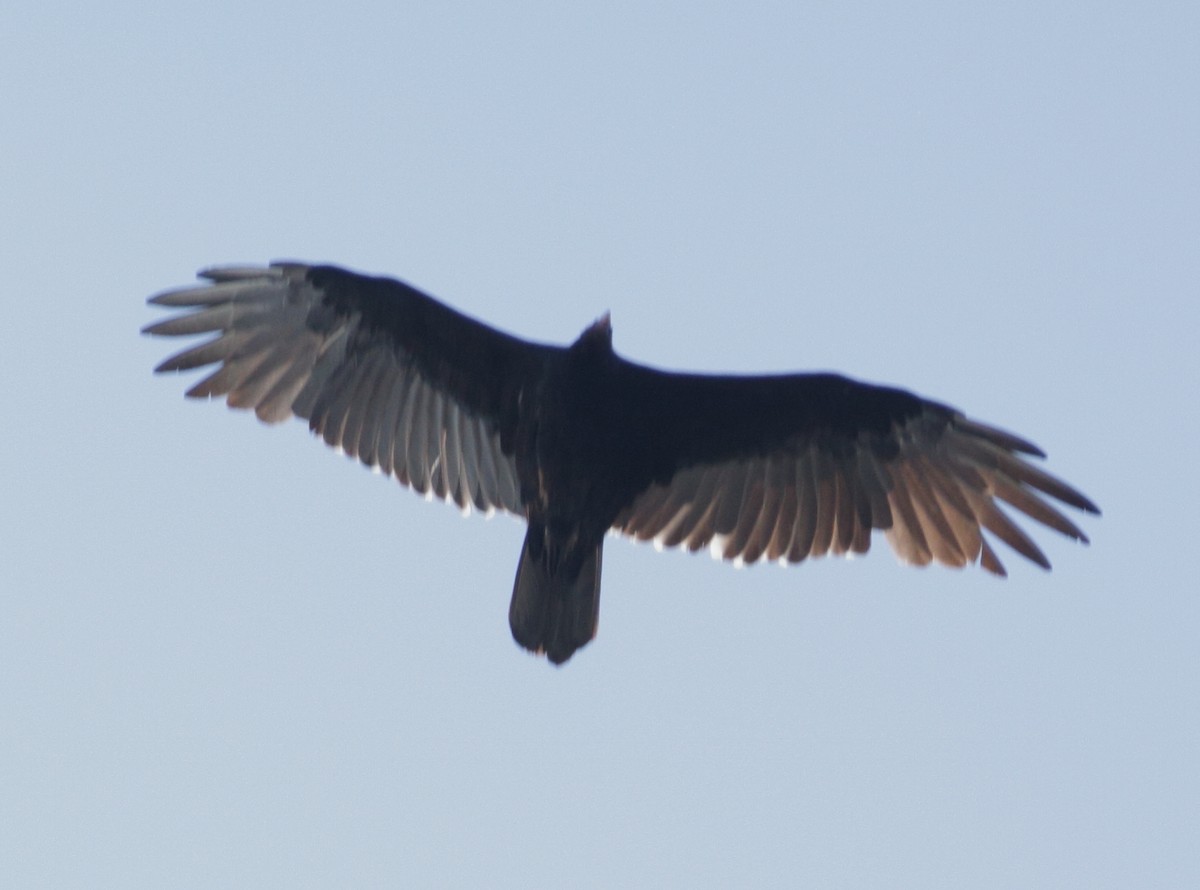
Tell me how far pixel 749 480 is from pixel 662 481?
0.48 meters

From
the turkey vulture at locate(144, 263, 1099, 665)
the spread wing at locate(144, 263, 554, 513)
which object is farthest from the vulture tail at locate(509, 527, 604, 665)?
the spread wing at locate(144, 263, 554, 513)

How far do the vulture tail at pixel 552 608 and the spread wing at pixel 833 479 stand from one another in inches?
23.7

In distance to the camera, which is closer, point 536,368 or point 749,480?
point 536,368

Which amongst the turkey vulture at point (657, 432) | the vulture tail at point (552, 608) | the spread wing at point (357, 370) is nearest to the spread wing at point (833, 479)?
the turkey vulture at point (657, 432)

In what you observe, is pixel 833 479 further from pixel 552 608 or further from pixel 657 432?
pixel 552 608

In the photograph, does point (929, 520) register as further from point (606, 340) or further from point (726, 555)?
point (606, 340)

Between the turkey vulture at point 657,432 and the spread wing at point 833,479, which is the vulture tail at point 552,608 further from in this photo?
the spread wing at point 833,479

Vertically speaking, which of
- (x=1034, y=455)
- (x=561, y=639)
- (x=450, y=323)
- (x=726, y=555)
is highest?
(x=450, y=323)

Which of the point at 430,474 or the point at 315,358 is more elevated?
the point at 315,358

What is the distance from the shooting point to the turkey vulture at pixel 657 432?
22.8 feet

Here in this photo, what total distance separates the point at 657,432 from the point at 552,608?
0.94 m

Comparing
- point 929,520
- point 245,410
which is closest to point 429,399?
point 245,410

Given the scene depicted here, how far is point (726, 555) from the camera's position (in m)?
7.31

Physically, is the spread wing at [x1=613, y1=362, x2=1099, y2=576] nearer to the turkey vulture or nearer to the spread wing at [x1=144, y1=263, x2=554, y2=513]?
the turkey vulture
